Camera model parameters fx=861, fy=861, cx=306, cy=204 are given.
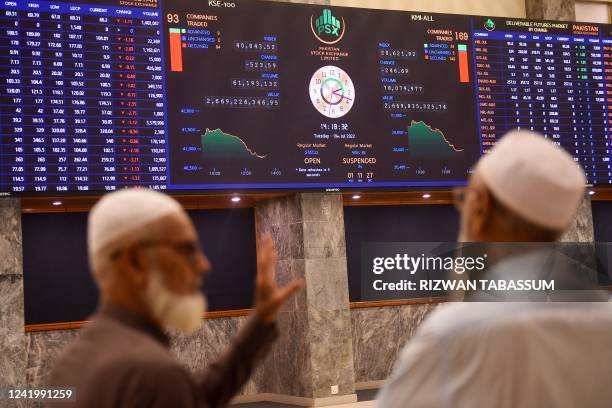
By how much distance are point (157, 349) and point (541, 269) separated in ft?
2.72

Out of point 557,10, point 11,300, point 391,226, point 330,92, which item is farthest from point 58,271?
point 557,10

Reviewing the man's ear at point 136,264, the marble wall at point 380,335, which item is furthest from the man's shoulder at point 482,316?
the marble wall at point 380,335

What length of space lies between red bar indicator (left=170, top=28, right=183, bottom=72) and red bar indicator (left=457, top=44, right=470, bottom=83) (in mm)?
3227

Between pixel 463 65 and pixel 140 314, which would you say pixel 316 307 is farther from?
pixel 140 314

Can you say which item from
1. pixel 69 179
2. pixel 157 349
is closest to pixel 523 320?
pixel 157 349

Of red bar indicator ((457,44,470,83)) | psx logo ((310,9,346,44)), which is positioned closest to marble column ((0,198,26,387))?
psx logo ((310,9,346,44))

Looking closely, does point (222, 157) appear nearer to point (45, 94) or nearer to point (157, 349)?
point (45, 94)

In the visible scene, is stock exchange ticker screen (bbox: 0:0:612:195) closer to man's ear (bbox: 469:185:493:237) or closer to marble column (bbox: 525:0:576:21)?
marble column (bbox: 525:0:576:21)

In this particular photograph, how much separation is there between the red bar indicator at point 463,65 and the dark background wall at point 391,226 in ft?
6.99

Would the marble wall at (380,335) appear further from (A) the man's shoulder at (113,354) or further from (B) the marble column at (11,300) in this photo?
(A) the man's shoulder at (113,354)

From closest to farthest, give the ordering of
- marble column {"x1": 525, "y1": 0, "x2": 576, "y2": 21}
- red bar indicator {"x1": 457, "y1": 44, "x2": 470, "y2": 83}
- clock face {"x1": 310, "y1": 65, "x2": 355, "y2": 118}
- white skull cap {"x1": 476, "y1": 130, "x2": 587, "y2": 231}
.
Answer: white skull cap {"x1": 476, "y1": 130, "x2": 587, "y2": 231} < clock face {"x1": 310, "y1": 65, "x2": 355, "y2": 118} < red bar indicator {"x1": 457, "y1": 44, "x2": 470, "y2": 83} < marble column {"x1": 525, "y1": 0, "x2": 576, "y2": 21}

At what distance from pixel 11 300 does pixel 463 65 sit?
214 inches

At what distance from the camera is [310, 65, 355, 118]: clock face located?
9.02m

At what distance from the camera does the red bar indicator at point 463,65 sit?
972 centimetres
